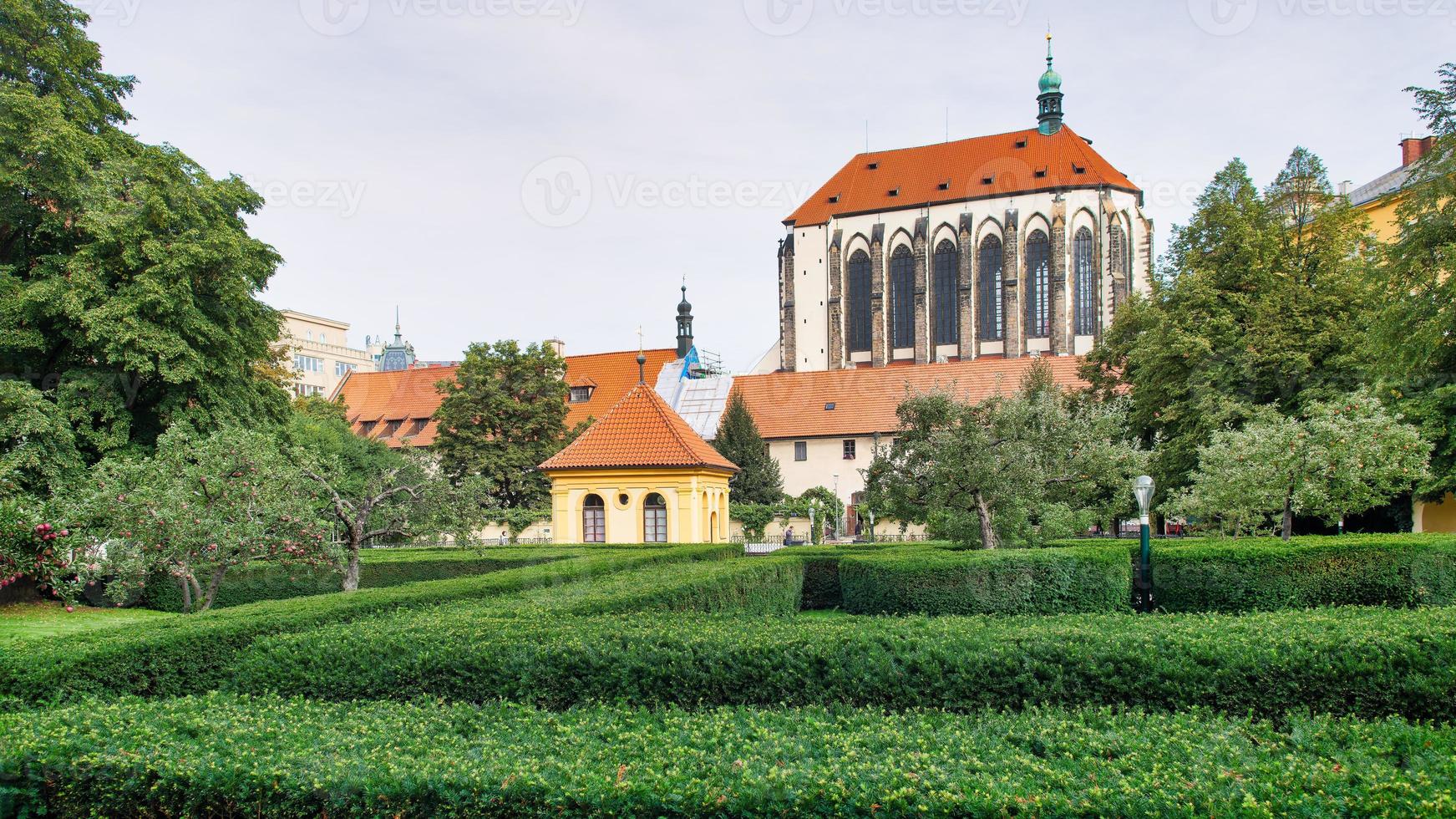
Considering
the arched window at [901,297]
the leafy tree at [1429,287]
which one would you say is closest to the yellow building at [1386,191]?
the leafy tree at [1429,287]

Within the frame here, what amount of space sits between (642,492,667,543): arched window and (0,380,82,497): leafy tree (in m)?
12.6

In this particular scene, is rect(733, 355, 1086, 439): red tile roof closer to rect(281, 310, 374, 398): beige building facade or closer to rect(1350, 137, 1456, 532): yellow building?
rect(1350, 137, 1456, 532): yellow building

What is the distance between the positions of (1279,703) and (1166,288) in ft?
87.3

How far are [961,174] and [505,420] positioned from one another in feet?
143

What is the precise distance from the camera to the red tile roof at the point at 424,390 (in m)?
59.2

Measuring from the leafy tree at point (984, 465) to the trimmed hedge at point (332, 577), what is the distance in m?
6.98

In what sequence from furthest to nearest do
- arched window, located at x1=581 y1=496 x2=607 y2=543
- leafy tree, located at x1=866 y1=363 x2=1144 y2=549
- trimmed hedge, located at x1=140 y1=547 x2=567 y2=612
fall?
arched window, located at x1=581 y1=496 x2=607 y2=543 → trimmed hedge, located at x1=140 y1=547 x2=567 y2=612 → leafy tree, located at x1=866 y1=363 x2=1144 y2=549

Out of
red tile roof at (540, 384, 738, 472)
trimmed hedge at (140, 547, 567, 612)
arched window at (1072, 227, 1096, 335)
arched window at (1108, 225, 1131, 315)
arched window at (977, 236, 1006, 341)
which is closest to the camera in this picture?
trimmed hedge at (140, 547, 567, 612)

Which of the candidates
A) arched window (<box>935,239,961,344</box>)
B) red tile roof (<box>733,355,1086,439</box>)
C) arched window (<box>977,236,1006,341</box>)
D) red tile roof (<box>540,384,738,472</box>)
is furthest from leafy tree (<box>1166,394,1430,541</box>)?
arched window (<box>935,239,961,344</box>)

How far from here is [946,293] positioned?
6856cm

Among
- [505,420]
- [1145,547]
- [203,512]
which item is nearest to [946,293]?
[505,420]

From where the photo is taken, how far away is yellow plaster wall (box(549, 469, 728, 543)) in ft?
79.8

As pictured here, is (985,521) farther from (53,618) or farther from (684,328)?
(684,328)

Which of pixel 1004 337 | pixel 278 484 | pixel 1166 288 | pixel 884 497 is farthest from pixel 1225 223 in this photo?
pixel 1004 337
